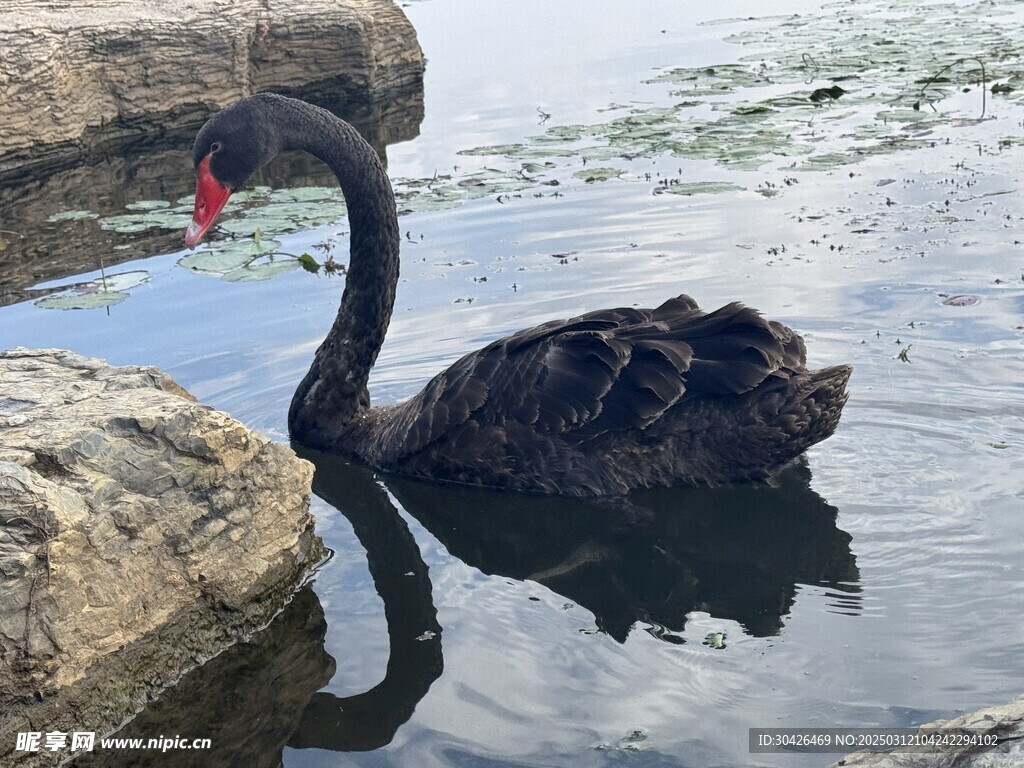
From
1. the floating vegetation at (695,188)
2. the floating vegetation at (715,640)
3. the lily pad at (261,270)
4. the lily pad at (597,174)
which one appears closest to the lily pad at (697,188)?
the floating vegetation at (695,188)

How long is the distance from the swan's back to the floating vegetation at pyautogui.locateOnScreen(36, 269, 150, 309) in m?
2.86

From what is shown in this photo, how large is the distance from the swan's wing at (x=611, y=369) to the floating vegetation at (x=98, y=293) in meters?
2.90

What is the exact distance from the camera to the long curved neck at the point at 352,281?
5.58 m

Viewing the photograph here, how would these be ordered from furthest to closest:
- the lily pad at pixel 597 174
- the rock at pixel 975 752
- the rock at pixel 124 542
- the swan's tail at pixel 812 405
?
the lily pad at pixel 597 174, the swan's tail at pixel 812 405, the rock at pixel 124 542, the rock at pixel 975 752

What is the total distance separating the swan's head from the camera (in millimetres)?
5578

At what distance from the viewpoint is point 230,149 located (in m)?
5.63

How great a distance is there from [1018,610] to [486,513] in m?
1.92

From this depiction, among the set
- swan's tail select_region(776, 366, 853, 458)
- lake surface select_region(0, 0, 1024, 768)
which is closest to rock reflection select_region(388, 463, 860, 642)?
lake surface select_region(0, 0, 1024, 768)

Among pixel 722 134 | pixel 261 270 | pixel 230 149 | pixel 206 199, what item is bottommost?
pixel 261 270

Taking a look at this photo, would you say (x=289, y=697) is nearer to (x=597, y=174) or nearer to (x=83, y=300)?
(x=83, y=300)

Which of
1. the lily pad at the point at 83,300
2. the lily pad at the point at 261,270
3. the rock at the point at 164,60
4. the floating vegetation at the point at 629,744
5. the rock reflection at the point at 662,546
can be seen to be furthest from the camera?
the rock at the point at 164,60

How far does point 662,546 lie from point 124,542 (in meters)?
1.78

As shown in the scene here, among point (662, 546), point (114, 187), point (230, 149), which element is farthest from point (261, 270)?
point (662, 546)

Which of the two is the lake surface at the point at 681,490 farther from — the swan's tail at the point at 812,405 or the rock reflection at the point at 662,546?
the swan's tail at the point at 812,405
